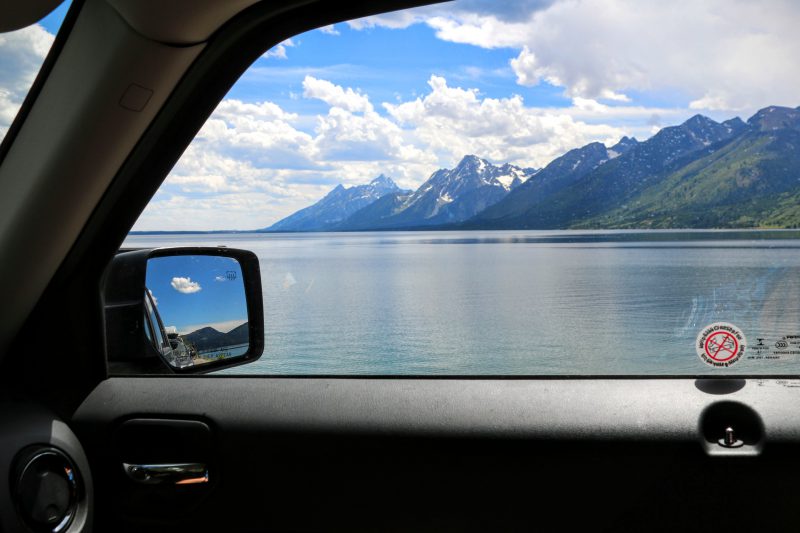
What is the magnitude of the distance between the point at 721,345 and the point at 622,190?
0.83 m

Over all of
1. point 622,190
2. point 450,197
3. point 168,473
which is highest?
point 622,190

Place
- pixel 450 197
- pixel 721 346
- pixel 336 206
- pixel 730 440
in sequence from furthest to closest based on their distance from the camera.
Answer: pixel 336 206
pixel 450 197
pixel 721 346
pixel 730 440

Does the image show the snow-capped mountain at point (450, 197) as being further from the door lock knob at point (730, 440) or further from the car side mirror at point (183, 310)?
the door lock knob at point (730, 440)

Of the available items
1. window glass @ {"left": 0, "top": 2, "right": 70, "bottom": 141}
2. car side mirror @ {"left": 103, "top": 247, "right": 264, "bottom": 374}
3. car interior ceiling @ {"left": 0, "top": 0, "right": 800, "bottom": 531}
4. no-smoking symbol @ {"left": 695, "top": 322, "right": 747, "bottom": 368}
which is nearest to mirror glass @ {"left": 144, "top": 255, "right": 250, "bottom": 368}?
car side mirror @ {"left": 103, "top": 247, "right": 264, "bottom": 374}

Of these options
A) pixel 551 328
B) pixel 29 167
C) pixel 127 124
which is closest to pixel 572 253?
pixel 551 328

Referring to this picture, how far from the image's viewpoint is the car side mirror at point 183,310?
9.22 ft

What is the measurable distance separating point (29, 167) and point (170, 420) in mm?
1050

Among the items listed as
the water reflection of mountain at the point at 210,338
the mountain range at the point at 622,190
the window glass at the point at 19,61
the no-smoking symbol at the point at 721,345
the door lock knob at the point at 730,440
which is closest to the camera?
the window glass at the point at 19,61

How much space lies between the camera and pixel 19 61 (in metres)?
2.14

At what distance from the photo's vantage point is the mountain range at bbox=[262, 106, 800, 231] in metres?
2.72

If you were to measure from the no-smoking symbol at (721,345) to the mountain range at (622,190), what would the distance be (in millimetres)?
425

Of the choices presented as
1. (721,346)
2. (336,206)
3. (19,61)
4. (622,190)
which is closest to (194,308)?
(336,206)

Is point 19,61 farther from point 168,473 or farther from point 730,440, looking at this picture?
point 730,440

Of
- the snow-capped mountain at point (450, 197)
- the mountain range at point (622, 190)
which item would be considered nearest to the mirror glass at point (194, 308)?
the mountain range at point (622, 190)
